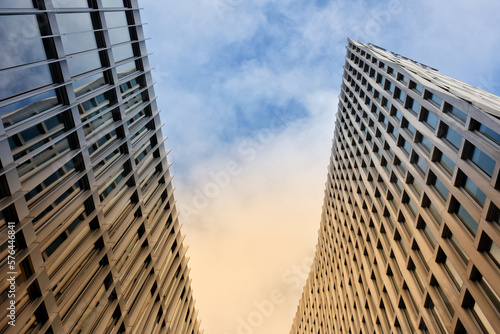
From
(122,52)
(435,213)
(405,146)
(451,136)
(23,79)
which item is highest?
(122,52)

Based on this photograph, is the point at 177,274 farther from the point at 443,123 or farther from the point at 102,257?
the point at 443,123

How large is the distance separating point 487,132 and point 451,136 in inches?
127

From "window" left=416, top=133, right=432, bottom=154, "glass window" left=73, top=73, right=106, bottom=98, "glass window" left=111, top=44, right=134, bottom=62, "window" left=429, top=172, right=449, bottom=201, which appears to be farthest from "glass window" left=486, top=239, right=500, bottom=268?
"glass window" left=111, top=44, right=134, bottom=62

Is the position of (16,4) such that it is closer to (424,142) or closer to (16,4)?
(16,4)

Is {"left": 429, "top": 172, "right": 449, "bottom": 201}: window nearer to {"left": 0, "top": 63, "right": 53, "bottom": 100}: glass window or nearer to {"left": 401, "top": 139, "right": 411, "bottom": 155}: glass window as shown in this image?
{"left": 401, "top": 139, "right": 411, "bottom": 155}: glass window

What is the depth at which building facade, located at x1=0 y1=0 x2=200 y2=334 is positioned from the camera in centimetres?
1353

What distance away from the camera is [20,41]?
14086mm

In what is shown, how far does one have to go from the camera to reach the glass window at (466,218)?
15.3 metres

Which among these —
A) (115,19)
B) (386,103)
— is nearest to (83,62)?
(115,19)

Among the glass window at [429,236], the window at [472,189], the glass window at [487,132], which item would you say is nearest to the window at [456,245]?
the glass window at [429,236]

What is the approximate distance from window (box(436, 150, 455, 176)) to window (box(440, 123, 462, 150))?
86cm

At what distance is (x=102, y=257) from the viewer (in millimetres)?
19594

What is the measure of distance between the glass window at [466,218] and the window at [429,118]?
5880 millimetres

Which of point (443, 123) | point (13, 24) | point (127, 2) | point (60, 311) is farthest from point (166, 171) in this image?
point (443, 123)
